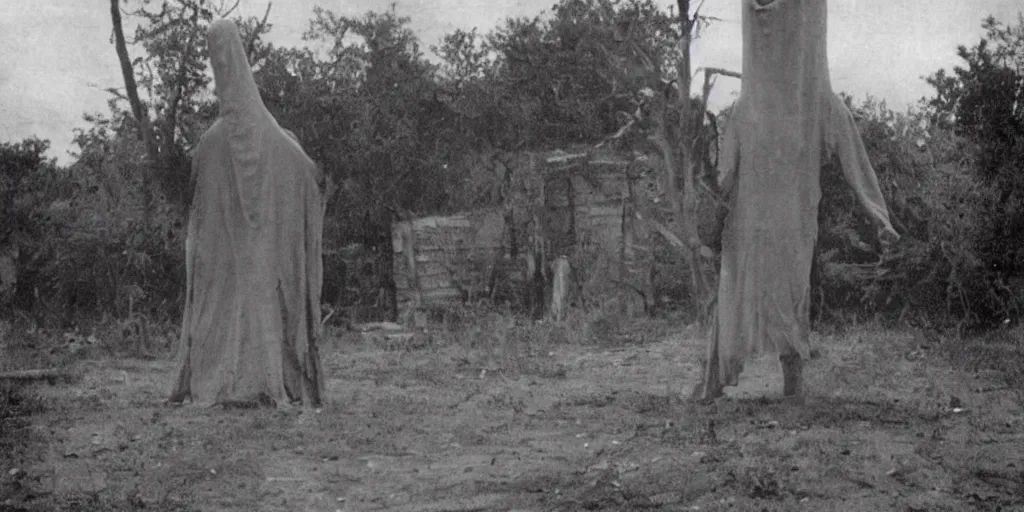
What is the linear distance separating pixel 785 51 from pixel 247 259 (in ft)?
13.2

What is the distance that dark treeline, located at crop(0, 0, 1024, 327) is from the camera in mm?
14195

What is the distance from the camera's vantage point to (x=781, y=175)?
25.6ft

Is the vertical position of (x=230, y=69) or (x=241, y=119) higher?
(x=230, y=69)

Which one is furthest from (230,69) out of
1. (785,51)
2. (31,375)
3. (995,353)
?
(995,353)

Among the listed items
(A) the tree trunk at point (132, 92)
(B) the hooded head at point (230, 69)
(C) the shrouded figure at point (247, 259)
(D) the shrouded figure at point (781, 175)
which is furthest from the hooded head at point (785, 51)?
(A) the tree trunk at point (132, 92)

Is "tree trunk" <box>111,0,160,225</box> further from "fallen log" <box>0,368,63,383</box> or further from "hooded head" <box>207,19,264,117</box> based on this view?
"hooded head" <box>207,19,264,117</box>

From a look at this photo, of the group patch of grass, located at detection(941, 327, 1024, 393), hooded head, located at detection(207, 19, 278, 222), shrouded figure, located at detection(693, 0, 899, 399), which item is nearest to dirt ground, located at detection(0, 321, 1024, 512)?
patch of grass, located at detection(941, 327, 1024, 393)

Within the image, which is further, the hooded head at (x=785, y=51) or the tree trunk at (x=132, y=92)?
the tree trunk at (x=132, y=92)

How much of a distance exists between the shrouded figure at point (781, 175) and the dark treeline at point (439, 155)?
5.19m

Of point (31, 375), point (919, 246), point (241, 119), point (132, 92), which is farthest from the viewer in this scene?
point (132, 92)

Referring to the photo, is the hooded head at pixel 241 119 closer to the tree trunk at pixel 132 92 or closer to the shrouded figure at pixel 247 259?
the shrouded figure at pixel 247 259

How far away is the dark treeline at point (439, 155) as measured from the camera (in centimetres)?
1420

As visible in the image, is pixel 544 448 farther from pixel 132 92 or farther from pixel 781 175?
pixel 132 92

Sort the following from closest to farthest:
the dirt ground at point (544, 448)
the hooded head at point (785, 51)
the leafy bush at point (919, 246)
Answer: the dirt ground at point (544, 448)
the hooded head at point (785, 51)
the leafy bush at point (919, 246)
